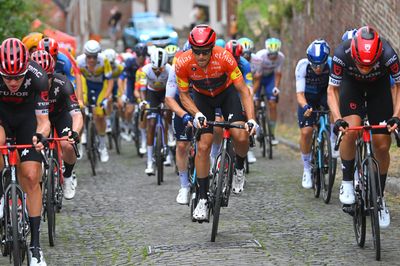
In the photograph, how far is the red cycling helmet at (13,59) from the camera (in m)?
8.65

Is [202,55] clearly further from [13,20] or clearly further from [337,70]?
[13,20]

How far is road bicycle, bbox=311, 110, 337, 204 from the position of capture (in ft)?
42.0

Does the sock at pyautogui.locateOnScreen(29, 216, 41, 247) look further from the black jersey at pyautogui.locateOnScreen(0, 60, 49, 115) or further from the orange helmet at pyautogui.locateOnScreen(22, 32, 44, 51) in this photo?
the orange helmet at pyautogui.locateOnScreen(22, 32, 44, 51)

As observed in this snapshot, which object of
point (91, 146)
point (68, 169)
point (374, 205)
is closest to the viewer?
point (374, 205)

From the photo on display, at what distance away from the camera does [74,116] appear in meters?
11.5

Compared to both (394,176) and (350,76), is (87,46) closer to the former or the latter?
(394,176)

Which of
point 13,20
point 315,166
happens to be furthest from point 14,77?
point 13,20

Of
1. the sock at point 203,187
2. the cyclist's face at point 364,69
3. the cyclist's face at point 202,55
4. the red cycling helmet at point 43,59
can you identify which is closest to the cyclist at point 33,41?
the red cycling helmet at point 43,59

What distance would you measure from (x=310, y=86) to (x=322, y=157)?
3.06ft

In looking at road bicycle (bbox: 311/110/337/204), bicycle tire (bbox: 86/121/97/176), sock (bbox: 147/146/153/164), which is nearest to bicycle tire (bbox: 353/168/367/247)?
road bicycle (bbox: 311/110/337/204)

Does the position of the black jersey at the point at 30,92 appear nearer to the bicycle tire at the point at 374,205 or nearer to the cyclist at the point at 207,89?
the cyclist at the point at 207,89

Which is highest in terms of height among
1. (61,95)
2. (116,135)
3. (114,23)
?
(61,95)

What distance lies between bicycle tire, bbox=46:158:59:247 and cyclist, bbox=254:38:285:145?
7872 mm

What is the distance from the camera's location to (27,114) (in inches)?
365
